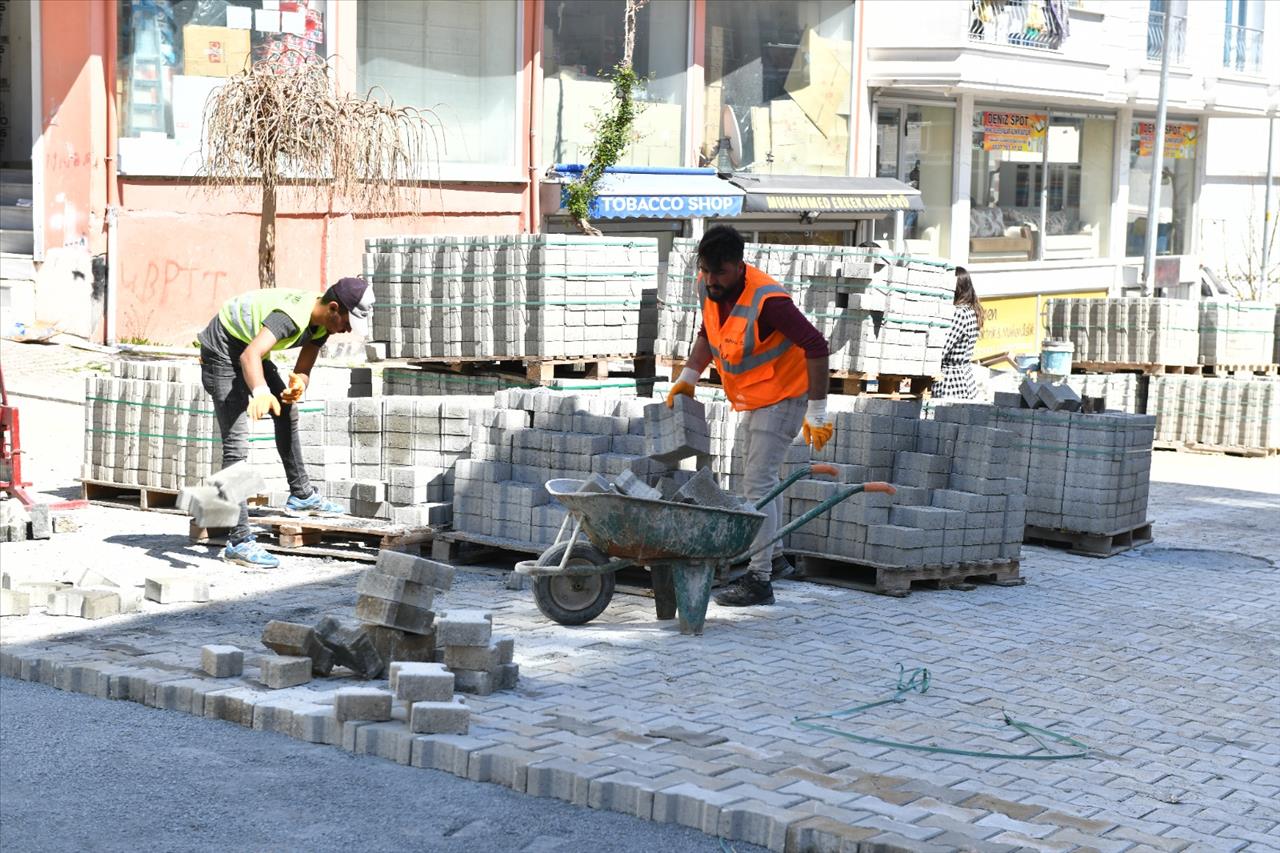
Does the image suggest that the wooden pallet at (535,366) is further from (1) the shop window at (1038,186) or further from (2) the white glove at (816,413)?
(1) the shop window at (1038,186)

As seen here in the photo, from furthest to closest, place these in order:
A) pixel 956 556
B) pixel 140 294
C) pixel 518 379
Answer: pixel 140 294
pixel 518 379
pixel 956 556

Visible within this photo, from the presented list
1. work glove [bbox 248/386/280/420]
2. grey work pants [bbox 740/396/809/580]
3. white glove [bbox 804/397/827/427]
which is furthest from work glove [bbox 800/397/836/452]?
work glove [bbox 248/386/280/420]

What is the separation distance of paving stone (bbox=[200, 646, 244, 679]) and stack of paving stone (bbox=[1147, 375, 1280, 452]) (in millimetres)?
14724

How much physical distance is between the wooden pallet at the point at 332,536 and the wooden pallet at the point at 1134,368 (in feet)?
41.4

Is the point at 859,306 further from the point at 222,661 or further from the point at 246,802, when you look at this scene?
the point at 246,802

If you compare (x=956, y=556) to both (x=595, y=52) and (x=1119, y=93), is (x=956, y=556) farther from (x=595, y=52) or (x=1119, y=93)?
(x=1119, y=93)

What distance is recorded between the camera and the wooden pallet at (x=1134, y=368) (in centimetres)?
2091

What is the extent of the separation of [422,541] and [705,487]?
2438 mm

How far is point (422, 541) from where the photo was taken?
10.8 metres

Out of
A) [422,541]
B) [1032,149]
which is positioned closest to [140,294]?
[422,541]

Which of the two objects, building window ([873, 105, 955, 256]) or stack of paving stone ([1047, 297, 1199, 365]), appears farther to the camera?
building window ([873, 105, 955, 256])

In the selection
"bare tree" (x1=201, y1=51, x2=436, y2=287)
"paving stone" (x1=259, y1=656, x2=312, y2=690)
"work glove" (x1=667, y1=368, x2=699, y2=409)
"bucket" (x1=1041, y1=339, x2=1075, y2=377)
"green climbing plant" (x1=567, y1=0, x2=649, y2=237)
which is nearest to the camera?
"paving stone" (x1=259, y1=656, x2=312, y2=690)

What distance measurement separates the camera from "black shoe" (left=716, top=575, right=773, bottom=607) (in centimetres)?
968

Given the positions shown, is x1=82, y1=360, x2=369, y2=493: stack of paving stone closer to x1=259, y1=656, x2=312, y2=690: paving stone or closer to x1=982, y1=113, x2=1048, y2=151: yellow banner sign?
x1=259, y1=656, x2=312, y2=690: paving stone
